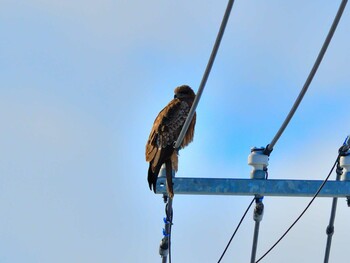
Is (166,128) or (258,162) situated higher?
(166,128)

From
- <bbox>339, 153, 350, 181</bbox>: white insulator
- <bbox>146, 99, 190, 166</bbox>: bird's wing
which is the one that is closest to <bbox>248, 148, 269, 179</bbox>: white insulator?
<bbox>339, 153, 350, 181</bbox>: white insulator

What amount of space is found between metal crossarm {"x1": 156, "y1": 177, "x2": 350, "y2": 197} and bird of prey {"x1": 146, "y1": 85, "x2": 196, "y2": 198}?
0.22 metres

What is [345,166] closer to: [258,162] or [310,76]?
[258,162]

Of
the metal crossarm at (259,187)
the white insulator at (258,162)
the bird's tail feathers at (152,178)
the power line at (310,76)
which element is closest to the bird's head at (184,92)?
the bird's tail feathers at (152,178)

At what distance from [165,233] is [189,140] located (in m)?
2.51

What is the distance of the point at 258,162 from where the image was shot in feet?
32.5

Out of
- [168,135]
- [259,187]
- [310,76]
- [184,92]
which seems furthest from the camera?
[184,92]

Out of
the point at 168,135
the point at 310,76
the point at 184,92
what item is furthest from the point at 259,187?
Answer: the point at 184,92

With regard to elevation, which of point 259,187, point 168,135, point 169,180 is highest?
point 168,135

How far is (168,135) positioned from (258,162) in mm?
2153

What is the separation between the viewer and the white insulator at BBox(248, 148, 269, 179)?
387 inches

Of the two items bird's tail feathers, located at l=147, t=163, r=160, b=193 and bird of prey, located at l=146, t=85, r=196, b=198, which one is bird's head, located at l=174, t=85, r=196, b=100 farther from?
bird's tail feathers, located at l=147, t=163, r=160, b=193

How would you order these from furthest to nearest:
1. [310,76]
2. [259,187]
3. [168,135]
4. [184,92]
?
[184,92] < [168,135] < [259,187] < [310,76]

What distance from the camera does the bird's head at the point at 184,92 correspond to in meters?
13.5
